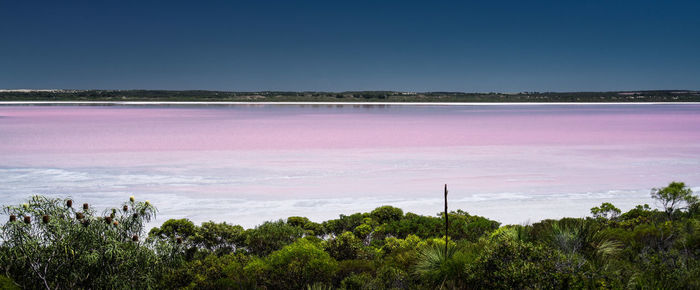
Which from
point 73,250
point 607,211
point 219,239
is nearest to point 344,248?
point 219,239

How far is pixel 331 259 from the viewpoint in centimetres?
858

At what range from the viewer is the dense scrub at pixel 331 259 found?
22.0 feet

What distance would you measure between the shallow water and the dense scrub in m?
4.18

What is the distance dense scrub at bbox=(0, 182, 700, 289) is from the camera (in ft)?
22.0

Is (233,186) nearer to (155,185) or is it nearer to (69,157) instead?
(155,185)

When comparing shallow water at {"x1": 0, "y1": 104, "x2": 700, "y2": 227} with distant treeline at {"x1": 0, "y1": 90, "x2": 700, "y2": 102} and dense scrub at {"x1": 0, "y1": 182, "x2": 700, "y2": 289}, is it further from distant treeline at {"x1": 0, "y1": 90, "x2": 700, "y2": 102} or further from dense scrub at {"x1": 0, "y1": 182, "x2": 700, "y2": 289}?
distant treeline at {"x1": 0, "y1": 90, "x2": 700, "y2": 102}

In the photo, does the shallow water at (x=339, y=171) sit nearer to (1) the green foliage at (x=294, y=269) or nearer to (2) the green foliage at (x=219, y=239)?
(2) the green foliage at (x=219, y=239)

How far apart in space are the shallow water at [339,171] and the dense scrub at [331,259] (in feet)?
13.7

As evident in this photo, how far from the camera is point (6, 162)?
20.6 m

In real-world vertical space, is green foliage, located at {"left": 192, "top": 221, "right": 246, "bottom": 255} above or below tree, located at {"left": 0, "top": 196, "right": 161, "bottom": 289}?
below

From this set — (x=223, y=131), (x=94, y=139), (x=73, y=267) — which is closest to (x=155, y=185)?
(x=73, y=267)

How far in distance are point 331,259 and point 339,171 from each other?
1081cm

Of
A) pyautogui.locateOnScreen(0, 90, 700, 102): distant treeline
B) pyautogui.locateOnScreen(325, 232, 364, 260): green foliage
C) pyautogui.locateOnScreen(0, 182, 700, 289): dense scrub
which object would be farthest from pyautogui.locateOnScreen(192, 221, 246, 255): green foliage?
pyautogui.locateOnScreen(0, 90, 700, 102): distant treeline

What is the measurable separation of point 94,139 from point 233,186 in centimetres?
1591
